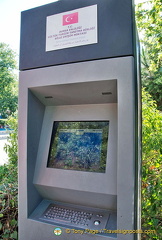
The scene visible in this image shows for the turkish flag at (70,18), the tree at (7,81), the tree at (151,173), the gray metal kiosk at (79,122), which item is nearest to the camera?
the gray metal kiosk at (79,122)

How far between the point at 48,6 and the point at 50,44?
282 mm

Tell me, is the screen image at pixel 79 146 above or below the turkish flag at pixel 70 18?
below

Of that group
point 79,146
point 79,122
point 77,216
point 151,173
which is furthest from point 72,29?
point 151,173

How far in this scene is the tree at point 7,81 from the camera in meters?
17.5

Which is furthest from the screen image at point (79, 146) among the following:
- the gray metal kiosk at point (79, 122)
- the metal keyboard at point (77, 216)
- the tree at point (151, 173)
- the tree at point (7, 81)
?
the tree at point (7, 81)

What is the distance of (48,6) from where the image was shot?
4.27 ft

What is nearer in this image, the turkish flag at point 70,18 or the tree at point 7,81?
the turkish flag at point 70,18

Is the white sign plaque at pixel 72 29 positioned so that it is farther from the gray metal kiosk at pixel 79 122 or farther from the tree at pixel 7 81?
the tree at pixel 7 81

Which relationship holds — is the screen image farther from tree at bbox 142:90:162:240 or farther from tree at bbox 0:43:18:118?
tree at bbox 0:43:18:118

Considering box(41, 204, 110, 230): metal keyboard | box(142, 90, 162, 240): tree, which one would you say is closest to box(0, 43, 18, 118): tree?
box(142, 90, 162, 240): tree

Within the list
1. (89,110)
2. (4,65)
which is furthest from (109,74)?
(4,65)

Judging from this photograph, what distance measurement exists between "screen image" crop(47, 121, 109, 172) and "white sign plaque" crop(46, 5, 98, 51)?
56cm

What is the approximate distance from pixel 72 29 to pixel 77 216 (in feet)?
4.14

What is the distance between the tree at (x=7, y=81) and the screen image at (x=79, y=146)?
16986 millimetres
